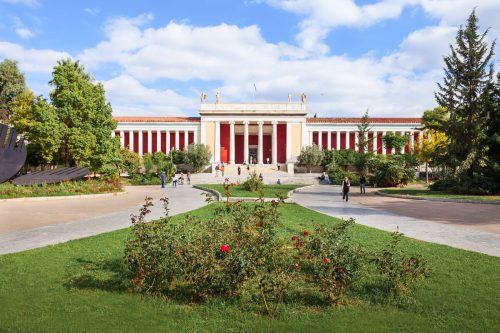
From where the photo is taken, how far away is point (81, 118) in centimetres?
3023

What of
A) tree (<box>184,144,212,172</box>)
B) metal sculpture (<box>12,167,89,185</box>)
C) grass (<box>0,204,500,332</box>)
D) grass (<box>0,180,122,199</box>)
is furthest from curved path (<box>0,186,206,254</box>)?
tree (<box>184,144,212,172</box>)

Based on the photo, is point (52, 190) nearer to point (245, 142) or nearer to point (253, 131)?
point (245, 142)

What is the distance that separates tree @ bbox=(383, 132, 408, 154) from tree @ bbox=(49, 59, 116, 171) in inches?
1589

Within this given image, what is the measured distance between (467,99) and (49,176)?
28.2 meters

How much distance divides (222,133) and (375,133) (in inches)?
1006

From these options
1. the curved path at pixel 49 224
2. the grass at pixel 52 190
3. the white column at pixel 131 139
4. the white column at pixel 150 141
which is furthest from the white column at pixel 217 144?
the curved path at pixel 49 224

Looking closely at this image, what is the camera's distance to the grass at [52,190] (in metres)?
20.0

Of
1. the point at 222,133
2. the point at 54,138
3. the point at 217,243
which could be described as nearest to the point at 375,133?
the point at 222,133

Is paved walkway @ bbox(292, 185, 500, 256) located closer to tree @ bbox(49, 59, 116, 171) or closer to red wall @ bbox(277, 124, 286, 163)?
tree @ bbox(49, 59, 116, 171)

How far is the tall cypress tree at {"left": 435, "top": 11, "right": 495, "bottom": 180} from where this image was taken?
24.9 metres

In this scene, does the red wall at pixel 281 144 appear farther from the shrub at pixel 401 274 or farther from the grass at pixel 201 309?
the shrub at pixel 401 274

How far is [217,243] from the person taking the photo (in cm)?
530

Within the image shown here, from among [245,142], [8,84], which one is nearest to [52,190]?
[8,84]

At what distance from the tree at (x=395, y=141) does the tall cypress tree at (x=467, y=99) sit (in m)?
30.0
